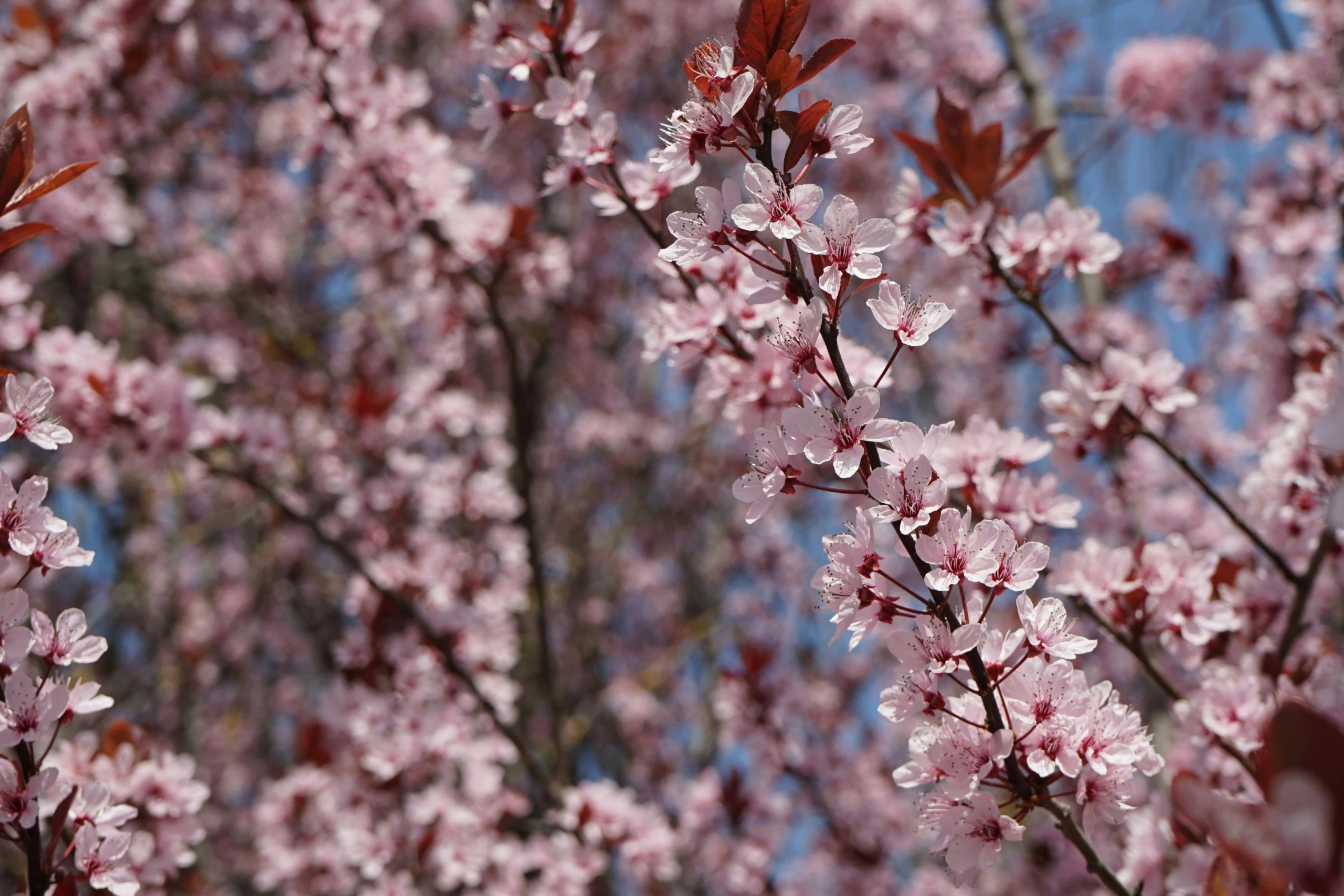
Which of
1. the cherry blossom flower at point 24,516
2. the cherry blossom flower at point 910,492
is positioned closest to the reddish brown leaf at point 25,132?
the cherry blossom flower at point 24,516

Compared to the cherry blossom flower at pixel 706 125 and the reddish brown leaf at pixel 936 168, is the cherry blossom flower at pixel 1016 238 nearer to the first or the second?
the reddish brown leaf at pixel 936 168

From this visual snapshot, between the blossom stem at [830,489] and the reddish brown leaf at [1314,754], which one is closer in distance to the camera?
the reddish brown leaf at [1314,754]

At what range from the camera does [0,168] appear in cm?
141

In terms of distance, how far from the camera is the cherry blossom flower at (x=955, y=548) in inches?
47.6

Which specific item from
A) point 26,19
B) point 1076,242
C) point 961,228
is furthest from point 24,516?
point 26,19

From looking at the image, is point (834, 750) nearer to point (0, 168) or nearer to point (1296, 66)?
point (1296, 66)

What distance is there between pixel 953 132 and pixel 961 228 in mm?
203

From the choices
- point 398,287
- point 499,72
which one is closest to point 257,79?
point 499,72

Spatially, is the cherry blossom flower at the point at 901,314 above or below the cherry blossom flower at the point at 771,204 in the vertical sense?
below

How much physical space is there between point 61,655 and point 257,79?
5.79ft

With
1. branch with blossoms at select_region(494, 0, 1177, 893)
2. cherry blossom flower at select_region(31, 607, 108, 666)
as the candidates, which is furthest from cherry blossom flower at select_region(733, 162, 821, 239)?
cherry blossom flower at select_region(31, 607, 108, 666)

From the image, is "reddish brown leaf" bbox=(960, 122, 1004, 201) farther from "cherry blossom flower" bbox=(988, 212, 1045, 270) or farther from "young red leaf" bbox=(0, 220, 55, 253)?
"young red leaf" bbox=(0, 220, 55, 253)

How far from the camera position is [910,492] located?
1.23 metres

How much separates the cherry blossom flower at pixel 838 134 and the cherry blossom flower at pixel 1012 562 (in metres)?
0.59
